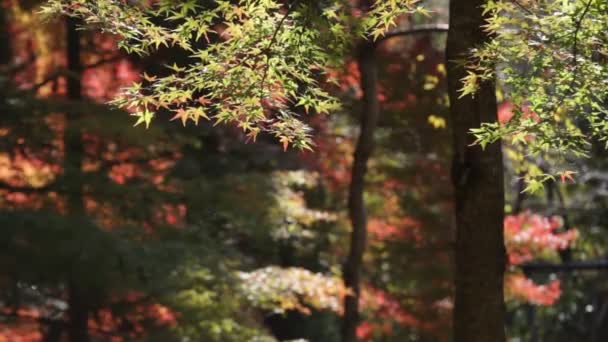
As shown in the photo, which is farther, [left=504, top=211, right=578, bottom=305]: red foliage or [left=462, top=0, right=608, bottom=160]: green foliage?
[left=504, top=211, right=578, bottom=305]: red foliage

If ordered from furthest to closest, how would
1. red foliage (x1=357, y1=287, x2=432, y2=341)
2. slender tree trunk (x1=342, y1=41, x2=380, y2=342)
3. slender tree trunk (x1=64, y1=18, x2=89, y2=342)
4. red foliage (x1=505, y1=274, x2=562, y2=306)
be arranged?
red foliage (x1=357, y1=287, x2=432, y2=341) → red foliage (x1=505, y1=274, x2=562, y2=306) → slender tree trunk (x1=342, y1=41, x2=380, y2=342) → slender tree trunk (x1=64, y1=18, x2=89, y2=342)

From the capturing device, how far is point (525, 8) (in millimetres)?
4543

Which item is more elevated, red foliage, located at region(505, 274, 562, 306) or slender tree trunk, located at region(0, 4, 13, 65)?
slender tree trunk, located at region(0, 4, 13, 65)

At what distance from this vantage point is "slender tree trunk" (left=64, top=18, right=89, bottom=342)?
942cm

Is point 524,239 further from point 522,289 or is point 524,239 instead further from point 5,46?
point 5,46

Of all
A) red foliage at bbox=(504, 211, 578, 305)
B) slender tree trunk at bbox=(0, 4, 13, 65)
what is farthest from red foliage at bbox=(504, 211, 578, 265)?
slender tree trunk at bbox=(0, 4, 13, 65)

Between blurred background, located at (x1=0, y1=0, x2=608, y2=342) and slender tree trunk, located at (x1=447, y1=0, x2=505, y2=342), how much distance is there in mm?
1103

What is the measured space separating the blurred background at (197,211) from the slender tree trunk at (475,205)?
110cm

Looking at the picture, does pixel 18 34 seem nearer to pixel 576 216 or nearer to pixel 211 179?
pixel 211 179

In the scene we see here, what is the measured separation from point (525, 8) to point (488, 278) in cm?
169

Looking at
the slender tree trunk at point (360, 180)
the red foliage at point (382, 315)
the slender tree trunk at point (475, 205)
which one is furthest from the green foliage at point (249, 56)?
the red foliage at point (382, 315)

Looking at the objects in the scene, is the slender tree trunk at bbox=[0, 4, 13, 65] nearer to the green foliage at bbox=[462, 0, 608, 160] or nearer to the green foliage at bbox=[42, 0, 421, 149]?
the green foliage at bbox=[42, 0, 421, 149]

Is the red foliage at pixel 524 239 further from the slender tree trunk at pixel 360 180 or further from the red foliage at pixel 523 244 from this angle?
the slender tree trunk at pixel 360 180

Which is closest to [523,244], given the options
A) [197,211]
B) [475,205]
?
[197,211]
